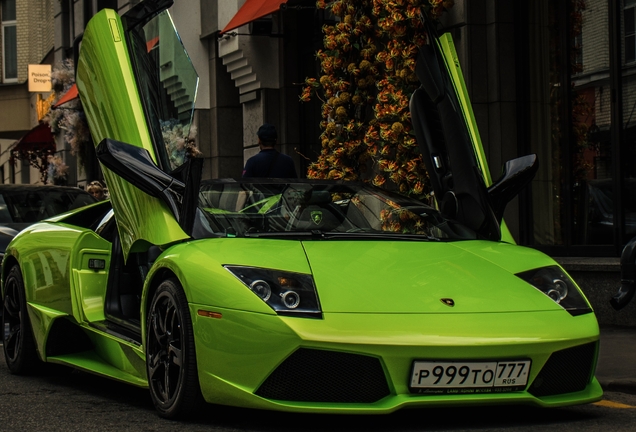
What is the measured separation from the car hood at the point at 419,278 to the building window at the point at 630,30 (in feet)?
17.3

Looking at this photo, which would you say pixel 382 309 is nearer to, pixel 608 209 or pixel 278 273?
pixel 278 273

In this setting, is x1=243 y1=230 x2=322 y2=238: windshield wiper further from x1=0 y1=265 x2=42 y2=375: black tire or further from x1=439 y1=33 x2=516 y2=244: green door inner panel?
x1=0 y1=265 x2=42 y2=375: black tire

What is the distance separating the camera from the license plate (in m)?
5.01

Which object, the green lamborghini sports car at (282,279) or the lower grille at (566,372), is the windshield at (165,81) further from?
the lower grille at (566,372)

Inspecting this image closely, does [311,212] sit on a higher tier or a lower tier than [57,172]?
lower

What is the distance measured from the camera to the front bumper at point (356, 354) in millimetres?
4977

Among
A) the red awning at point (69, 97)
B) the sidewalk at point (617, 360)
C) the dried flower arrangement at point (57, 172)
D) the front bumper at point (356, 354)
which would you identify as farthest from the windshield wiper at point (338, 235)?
the dried flower arrangement at point (57, 172)

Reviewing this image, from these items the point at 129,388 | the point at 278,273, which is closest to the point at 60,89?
the point at 129,388

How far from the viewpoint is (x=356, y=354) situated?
4977 mm

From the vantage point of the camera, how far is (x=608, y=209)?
36.0 feet

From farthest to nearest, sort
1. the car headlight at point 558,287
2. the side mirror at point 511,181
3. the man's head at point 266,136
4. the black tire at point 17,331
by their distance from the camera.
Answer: the man's head at point 266,136 → the black tire at point 17,331 → the side mirror at point 511,181 → the car headlight at point 558,287

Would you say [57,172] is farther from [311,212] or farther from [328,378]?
[328,378]

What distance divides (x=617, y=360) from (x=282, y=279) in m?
3.27

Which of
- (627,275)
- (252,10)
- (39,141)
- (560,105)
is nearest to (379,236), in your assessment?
(627,275)
